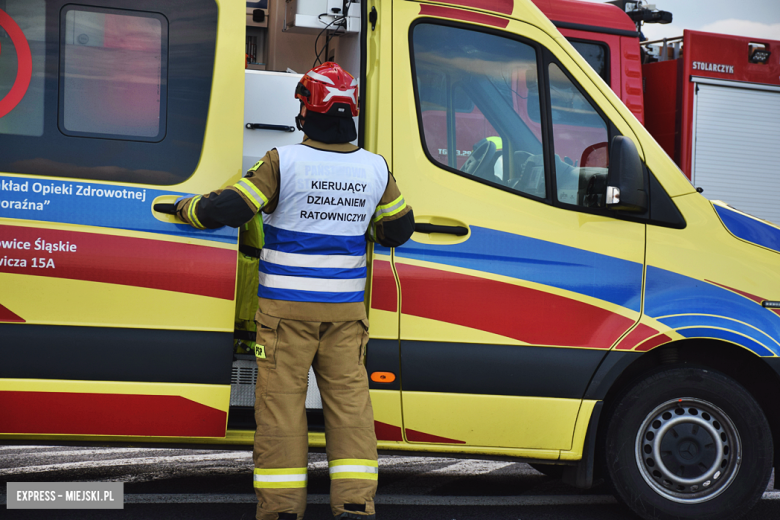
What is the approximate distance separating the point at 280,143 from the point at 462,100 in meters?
0.93

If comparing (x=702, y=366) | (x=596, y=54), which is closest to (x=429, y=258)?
(x=702, y=366)

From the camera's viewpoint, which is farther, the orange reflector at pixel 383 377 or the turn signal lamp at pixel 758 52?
the turn signal lamp at pixel 758 52

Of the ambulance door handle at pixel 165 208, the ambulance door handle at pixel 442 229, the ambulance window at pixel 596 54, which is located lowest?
the ambulance door handle at pixel 442 229

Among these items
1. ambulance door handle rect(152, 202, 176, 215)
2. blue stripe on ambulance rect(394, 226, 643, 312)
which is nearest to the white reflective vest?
blue stripe on ambulance rect(394, 226, 643, 312)

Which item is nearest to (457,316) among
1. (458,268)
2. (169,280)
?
(458,268)

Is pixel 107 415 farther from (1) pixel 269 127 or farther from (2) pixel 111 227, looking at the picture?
(1) pixel 269 127

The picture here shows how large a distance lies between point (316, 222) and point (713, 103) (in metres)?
4.90

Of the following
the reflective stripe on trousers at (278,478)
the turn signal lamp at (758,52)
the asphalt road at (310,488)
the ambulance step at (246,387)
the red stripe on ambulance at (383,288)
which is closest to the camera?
the reflective stripe on trousers at (278,478)

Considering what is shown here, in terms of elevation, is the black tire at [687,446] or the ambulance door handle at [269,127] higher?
the ambulance door handle at [269,127]

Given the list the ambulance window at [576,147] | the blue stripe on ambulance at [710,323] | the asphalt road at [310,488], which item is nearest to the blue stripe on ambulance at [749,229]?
the blue stripe on ambulance at [710,323]

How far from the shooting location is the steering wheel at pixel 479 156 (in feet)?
11.5

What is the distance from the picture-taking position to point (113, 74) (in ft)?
10.5

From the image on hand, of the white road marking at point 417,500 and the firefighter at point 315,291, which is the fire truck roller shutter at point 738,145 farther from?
the firefighter at point 315,291

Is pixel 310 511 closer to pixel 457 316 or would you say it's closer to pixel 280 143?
pixel 457 316
